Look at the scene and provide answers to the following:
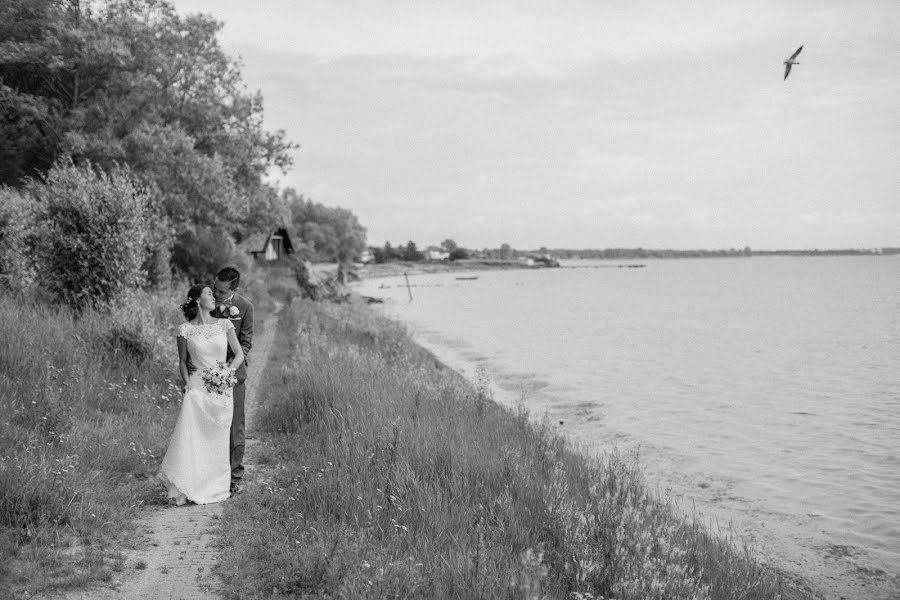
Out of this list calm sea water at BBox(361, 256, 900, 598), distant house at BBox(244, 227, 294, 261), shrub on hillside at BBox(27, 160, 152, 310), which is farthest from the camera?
distant house at BBox(244, 227, 294, 261)

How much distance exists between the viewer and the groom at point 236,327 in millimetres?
7727

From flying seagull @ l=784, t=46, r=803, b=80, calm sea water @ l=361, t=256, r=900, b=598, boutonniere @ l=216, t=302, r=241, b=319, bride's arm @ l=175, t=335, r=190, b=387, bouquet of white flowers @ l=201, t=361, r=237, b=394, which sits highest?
flying seagull @ l=784, t=46, r=803, b=80

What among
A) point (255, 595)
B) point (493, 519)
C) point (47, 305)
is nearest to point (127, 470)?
point (255, 595)

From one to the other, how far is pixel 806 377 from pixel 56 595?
2493 cm

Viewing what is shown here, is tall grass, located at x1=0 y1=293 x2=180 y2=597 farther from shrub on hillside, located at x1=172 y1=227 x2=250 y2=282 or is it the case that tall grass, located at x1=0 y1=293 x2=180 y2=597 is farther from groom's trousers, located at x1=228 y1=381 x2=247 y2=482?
shrub on hillside, located at x1=172 y1=227 x2=250 y2=282

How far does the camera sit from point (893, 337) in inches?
1350

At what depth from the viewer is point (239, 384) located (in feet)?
26.5

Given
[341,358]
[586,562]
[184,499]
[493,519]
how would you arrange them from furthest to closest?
1. [341,358]
2. [184,499]
3. [493,519]
4. [586,562]

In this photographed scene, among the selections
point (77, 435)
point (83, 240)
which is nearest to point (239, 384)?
point (77, 435)

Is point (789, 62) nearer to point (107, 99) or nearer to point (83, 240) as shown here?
point (83, 240)

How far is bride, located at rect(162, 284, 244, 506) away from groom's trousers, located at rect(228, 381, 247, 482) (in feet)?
0.67

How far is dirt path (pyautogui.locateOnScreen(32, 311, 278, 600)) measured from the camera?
529 cm

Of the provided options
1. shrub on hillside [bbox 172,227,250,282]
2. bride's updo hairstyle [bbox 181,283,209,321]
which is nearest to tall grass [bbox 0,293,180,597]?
bride's updo hairstyle [bbox 181,283,209,321]

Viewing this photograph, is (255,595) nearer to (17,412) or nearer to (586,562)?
(586,562)
